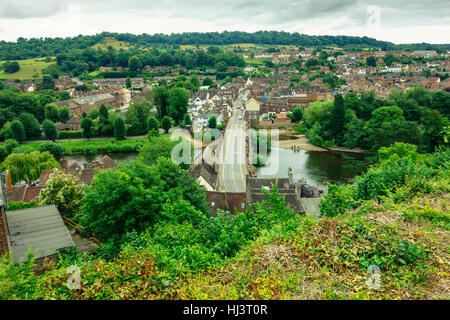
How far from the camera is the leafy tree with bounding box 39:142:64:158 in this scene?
93.5ft

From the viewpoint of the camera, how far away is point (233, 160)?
25.4 m

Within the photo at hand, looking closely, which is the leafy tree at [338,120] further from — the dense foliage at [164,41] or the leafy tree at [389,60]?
the leafy tree at [389,60]

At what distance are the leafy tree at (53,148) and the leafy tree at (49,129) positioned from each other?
19.0 feet

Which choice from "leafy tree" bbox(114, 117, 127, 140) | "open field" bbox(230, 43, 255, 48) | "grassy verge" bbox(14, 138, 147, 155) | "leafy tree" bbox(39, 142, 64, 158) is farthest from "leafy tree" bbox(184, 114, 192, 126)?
"open field" bbox(230, 43, 255, 48)

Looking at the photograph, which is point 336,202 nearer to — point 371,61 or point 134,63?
point 134,63

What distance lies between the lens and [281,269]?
3.94 metres

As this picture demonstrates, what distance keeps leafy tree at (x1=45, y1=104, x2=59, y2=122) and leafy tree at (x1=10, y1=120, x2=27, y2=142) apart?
25.3ft

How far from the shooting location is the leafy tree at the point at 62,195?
12.6m

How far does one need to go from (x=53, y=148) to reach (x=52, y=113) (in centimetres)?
1459

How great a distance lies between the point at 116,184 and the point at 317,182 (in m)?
17.7

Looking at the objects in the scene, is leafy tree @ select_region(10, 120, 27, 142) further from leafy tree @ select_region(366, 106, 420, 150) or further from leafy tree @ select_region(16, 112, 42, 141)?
leafy tree @ select_region(366, 106, 420, 150)

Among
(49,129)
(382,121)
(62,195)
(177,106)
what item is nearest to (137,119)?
(177,106)

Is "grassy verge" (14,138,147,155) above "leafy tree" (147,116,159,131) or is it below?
below
